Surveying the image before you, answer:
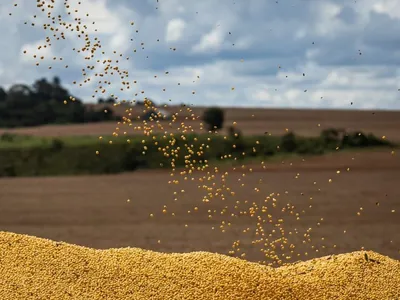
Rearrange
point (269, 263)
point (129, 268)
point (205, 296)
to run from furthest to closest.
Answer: point (269, 263) < point (129, 268) < point (205, 296)

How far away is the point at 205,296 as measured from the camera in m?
4.85

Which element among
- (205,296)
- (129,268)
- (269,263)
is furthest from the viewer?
(269,263)

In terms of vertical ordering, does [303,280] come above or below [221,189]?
below

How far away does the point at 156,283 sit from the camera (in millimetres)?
5000

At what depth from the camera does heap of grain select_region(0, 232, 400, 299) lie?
→ 490 cm

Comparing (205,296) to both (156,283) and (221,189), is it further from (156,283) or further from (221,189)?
(221,189)

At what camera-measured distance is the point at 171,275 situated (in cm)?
512

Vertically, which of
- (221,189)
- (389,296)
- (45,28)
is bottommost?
(389,296)

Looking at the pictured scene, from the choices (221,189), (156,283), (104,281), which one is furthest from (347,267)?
(104,281)

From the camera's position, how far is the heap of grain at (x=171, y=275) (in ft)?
16.1

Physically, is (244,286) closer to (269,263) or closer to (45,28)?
(269,263)

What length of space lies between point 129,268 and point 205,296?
27.6 inches

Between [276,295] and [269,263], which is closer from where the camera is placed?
[276,295]

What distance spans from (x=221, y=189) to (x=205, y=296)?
982 millimetres
